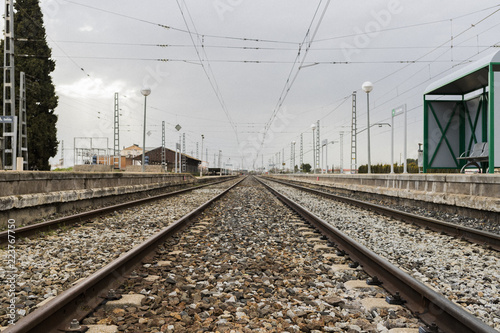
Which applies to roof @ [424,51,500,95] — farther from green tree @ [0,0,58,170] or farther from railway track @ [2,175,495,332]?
green tree @ [0,0,58,170]

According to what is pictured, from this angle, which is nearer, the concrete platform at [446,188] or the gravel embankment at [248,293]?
the gravel embankment at [248,293]

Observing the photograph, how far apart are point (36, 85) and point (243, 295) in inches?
1355

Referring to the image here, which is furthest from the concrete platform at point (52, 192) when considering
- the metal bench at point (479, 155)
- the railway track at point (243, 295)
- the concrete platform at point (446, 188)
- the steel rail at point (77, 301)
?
the metal bench at point (479, 155)

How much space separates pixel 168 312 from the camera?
2633 millimetres

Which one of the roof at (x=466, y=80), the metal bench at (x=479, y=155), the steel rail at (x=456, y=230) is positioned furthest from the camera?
the metal bench at (x=479, y=155)

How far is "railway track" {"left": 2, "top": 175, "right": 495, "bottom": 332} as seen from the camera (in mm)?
2398

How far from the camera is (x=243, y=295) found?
3.03 m

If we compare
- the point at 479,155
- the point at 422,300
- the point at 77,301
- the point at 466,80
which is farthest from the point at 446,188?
the point at 77,301

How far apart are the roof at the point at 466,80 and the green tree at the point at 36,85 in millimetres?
31370

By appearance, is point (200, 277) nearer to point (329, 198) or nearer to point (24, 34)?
point (329, 198)

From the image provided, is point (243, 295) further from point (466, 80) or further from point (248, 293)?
point (466, 80)

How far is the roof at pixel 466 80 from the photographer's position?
996 centimetres

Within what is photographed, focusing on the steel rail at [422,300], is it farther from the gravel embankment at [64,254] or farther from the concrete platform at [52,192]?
the concrete platform at [52,192]

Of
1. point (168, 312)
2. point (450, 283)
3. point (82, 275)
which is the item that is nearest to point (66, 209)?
point (82, 275)
